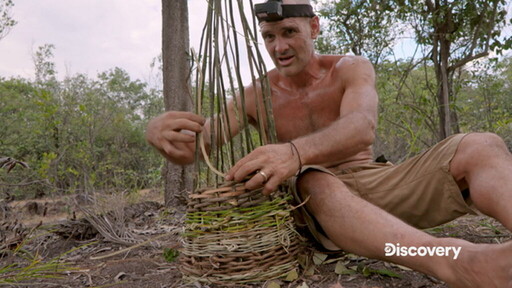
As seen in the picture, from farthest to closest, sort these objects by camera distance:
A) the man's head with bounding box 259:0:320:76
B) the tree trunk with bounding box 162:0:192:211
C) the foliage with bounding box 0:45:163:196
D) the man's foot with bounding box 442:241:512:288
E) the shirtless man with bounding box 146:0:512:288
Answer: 1. the foliage with bounding box 0:45:163:196
2. the tree trunk with bounding box 162:0:192:211
3. the man's head with bounding box 259:0:320:76
4. the shirtless man with bounding box 146:0:512:288
5. the man's foot with bounding box 442:241:512:288

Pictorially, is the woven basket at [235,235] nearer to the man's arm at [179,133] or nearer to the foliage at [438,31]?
the man's arm at [179,133]

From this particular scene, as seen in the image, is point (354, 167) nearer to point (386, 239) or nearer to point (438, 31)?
point (386, 239)

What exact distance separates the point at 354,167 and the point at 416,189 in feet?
1.03

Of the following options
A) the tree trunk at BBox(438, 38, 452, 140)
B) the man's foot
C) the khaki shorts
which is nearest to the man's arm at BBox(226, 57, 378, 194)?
the khaki shorts

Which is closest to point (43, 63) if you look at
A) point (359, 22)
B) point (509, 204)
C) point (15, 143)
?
point (15, 143)

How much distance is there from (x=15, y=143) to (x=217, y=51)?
9.58 meters

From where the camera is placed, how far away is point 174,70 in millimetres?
3561

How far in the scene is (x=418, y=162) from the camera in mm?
1594

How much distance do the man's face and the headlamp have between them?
2 cm

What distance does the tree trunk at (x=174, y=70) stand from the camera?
3537 mm

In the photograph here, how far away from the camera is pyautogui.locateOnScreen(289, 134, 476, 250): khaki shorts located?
1.50 meters

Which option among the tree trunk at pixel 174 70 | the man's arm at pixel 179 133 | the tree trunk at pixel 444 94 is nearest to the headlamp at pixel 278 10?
Answer: the man's arm at pixel 179 133

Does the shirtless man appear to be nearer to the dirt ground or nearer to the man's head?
the man's head

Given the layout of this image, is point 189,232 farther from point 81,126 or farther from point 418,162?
point 81,126
